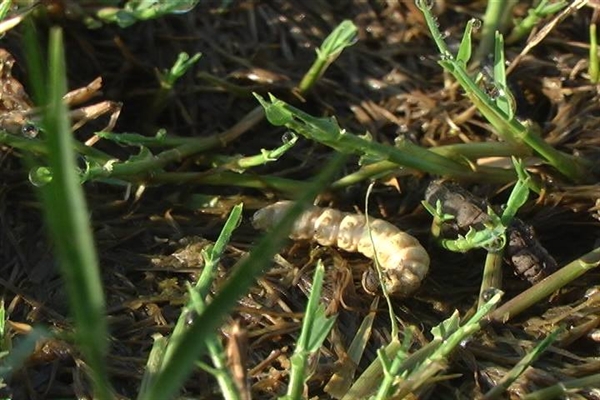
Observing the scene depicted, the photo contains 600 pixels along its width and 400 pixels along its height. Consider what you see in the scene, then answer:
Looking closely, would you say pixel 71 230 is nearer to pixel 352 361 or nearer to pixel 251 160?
pixel 352 361

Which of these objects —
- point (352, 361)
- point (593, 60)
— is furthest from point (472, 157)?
point (352, 361)

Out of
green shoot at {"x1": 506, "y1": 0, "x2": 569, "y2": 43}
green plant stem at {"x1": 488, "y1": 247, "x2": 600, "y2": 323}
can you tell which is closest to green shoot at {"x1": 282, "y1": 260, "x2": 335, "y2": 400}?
green plant stem at {"x1": 488, "y1": 247, "x2": 600, "y2": 323}

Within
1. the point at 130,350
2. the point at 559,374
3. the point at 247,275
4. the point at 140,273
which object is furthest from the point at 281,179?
the point at 247,275

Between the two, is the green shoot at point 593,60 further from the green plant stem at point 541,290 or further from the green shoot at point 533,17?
the green plant stem at point 541,290

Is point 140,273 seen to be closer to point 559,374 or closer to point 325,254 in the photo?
point 325,254

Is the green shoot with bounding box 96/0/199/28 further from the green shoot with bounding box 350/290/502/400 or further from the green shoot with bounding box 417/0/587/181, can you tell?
the green shoot with bounding box 350/290/502/400

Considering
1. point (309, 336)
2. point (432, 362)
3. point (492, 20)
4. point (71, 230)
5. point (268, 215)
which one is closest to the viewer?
point (71, 230)
